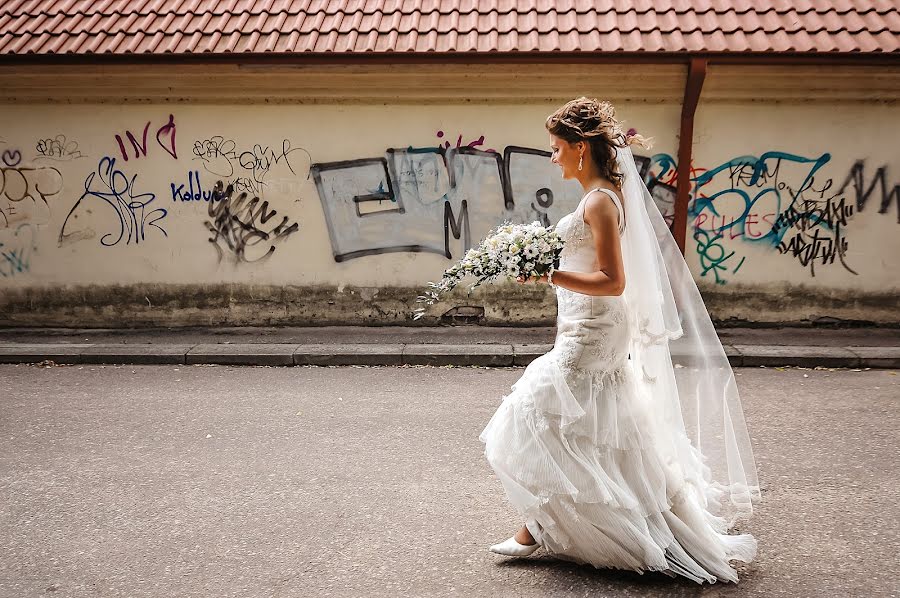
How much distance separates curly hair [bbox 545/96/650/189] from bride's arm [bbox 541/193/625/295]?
0.55 ft

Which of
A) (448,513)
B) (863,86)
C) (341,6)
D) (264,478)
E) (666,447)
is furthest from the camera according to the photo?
(341,6)

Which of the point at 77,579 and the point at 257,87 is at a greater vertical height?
the point at 257,87

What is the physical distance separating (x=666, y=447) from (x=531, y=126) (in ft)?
18.2

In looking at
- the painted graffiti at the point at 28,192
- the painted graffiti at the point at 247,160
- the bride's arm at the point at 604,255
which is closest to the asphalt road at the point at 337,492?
the bride's arm at the point at 604,255

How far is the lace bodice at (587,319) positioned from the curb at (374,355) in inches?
154

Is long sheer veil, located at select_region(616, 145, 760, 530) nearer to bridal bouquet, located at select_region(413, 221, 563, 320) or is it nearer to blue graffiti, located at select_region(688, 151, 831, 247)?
bridal bouquet, located at select_region(413, 221, 563, 320)

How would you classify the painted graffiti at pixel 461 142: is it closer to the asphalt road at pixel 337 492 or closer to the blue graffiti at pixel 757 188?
the blue graffiti at pixel 757 188

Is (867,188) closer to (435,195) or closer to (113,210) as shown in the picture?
(435,195)

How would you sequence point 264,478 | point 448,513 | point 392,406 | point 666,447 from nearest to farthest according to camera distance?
point 666,447
point 448,513
point 264,478
point 392,406

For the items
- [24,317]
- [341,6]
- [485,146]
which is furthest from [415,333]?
[24,317]

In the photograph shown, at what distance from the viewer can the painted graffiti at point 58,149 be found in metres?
8.55

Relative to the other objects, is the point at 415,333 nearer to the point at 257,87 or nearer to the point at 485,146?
the point at 485,146

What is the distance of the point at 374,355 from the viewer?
745cm

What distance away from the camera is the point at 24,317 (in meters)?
8.95
